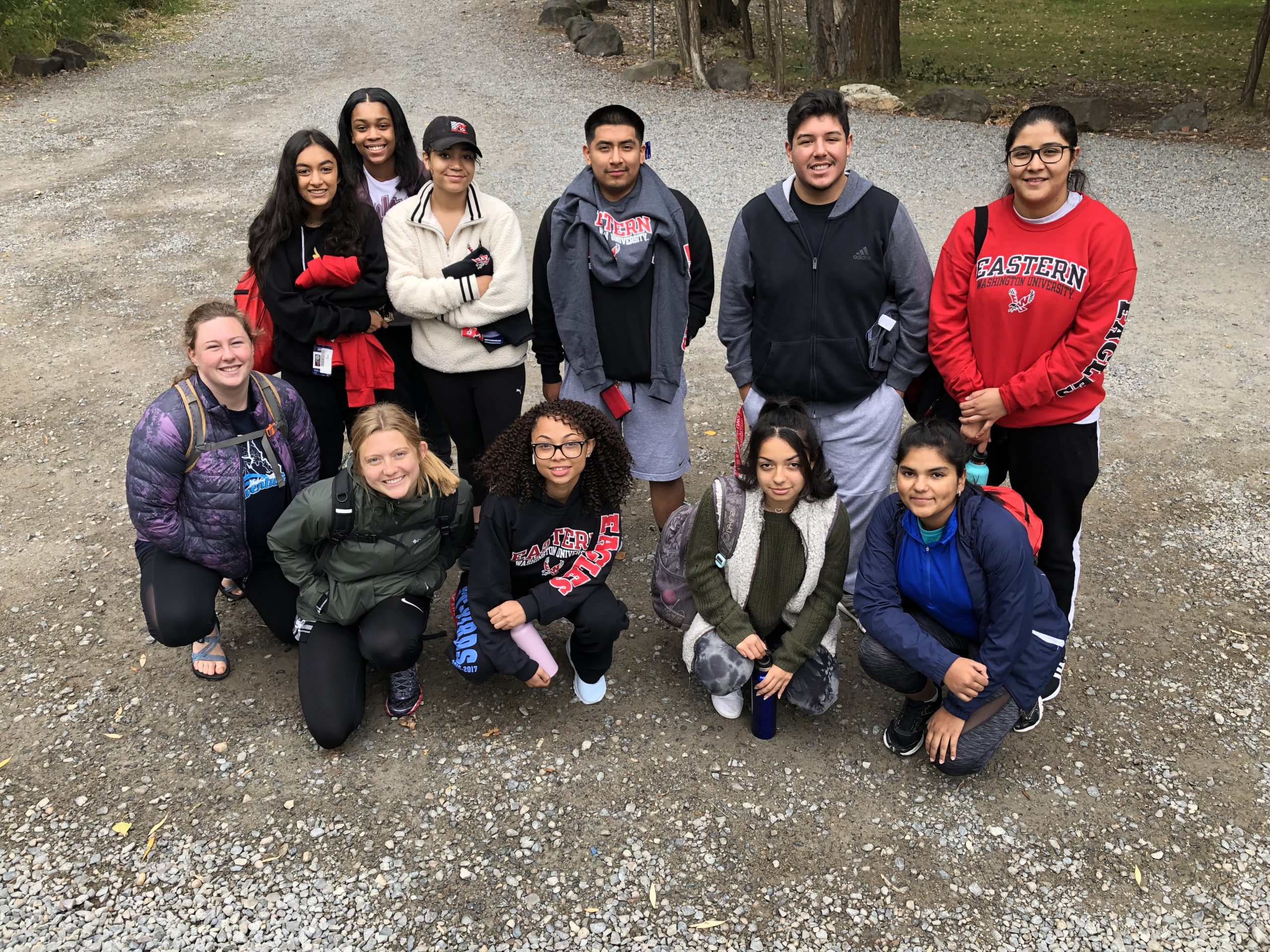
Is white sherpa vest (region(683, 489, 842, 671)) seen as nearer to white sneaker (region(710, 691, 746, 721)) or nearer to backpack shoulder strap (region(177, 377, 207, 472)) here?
white sneaker (region(710, 691, 746, 721))

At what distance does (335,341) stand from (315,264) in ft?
1.05

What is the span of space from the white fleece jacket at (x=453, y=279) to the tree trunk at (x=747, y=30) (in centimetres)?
1183

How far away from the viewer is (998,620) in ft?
10.0

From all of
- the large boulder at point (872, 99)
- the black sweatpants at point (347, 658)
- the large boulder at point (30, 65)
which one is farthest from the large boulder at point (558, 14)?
the black sweatpants at point (347, 658)

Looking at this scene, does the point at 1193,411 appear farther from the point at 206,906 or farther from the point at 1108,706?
the point at 206,906

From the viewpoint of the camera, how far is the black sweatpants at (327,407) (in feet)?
13.3

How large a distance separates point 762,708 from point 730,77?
11.6m

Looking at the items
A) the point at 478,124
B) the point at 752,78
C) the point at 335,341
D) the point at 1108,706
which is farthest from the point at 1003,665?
the point at 752,78

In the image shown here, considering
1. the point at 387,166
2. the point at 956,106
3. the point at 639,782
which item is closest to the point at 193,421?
the point at 387,166

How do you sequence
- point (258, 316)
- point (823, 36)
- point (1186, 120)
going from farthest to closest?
point (823, 36) → point (1186, 120) → point (258, 316)

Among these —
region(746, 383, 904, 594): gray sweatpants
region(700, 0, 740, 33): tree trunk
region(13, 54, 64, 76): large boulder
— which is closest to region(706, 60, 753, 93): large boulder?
region(700, 0, 740, 33): tree trunk

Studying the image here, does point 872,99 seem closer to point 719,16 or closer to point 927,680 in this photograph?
point 719,16

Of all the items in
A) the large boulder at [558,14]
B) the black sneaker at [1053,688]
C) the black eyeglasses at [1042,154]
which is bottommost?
the black sneaker at [1053,688]

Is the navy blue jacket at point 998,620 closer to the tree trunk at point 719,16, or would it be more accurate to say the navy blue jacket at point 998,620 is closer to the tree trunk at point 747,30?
the tree trunk at point 747,30
